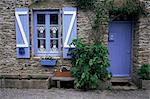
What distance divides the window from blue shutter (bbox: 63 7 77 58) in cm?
35

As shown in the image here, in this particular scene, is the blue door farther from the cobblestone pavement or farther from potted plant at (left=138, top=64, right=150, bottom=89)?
the cobblestone pavement

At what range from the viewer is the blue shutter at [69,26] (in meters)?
8.76

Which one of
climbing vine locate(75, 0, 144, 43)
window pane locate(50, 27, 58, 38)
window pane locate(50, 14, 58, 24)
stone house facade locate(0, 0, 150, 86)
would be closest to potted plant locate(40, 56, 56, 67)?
stone house facade locate(0, 0, 150, 86)

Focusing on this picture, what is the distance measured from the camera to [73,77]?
8211 millimetres

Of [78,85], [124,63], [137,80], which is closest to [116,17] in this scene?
[124,63]

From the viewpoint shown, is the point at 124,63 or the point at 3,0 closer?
the point at 3,0

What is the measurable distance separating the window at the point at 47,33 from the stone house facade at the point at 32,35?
7cm

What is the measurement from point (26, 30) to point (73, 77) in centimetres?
247

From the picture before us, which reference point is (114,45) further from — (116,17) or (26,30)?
(26,30)

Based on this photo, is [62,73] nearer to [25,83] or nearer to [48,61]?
[48,61]

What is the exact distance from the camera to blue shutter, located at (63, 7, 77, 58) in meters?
8.76

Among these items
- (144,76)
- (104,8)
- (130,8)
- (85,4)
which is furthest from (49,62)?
(130,8)

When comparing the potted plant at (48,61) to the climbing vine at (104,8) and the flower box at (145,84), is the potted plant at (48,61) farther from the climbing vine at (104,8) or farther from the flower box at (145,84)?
the flower box at (145,84)

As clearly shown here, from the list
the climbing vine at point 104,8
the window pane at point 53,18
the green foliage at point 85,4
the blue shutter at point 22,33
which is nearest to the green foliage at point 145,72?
the climbing vine at point 104,8
